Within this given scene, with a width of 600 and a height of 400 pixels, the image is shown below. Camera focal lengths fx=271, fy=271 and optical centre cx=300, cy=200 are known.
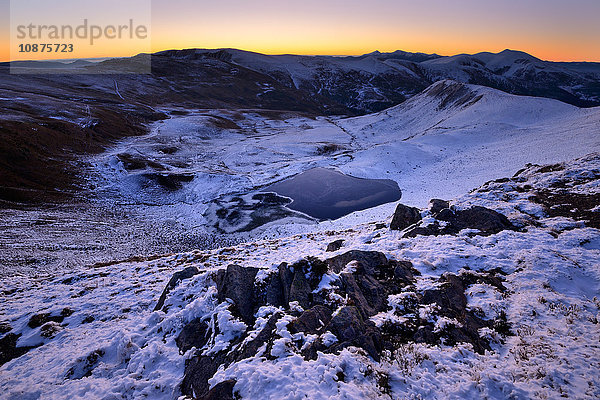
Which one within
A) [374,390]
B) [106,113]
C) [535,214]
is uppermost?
[106,113]

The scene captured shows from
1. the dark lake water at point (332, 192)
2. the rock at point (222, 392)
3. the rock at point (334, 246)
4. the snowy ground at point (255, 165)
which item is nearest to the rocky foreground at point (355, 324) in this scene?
the rock at point (222, 392)

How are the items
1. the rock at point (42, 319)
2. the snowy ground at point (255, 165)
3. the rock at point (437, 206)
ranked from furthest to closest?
the snowy ground at point (255, 165) < the rock at point (437, 206) < the rock at point (42, 319)

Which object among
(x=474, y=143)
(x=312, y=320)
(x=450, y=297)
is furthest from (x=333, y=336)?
(x=474, y=143)

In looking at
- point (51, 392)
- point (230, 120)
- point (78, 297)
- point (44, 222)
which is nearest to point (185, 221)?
point (44, 222)

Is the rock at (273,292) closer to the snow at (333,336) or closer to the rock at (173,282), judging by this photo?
the snow at (333,336)

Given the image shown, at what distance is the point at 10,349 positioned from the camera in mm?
10164

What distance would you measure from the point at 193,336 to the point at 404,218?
42.0 feet

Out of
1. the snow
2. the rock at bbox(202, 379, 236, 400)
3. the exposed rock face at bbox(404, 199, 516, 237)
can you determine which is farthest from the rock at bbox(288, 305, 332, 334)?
the exposed rock face at bbox(404, 199, 516, 237)

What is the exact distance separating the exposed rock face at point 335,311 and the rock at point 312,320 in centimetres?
3

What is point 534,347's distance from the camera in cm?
687

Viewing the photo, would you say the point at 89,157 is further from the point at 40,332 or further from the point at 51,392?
the point at 51,392

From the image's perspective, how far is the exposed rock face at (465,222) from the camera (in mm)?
13484

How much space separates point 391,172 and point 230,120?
61.1 meters

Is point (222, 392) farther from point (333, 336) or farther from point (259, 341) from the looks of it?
point (333, 336)
